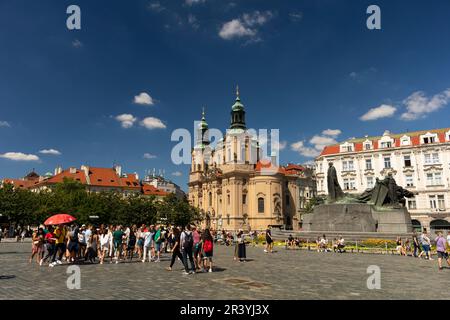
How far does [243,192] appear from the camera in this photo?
84.8 m

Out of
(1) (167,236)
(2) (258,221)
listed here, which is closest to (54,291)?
(1) (167,236)

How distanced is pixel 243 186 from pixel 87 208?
37.9 meters

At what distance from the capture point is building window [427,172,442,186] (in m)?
58.4

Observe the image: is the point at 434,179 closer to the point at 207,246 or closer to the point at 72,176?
the point at 207,246

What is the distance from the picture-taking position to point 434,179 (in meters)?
58.9

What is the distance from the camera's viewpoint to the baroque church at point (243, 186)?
270ft

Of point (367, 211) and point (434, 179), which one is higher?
point (434, 179)

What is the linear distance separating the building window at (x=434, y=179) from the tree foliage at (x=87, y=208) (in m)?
44.2

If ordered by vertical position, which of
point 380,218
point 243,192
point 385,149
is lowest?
point 380,218

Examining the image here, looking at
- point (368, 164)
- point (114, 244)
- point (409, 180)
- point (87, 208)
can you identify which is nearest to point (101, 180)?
point (87, 208)

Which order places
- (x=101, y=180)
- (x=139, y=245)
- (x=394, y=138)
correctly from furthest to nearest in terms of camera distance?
(x=101, y=180), (x=394, y=138), (x=139, y=245)
